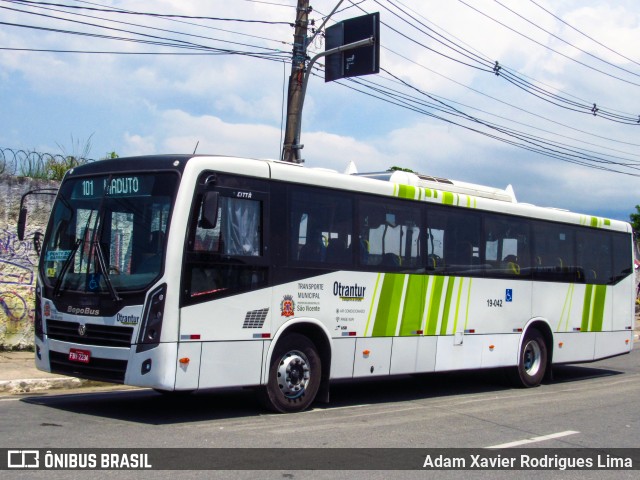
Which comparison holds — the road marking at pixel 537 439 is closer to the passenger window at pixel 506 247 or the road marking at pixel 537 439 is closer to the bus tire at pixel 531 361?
the passenger window at pixel 506 247

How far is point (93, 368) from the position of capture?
30.6 feet

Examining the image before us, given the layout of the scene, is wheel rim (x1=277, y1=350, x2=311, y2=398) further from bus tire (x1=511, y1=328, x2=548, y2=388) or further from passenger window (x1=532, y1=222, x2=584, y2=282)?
passenger window (x1=532, y1=222, x2=584, y2=282)

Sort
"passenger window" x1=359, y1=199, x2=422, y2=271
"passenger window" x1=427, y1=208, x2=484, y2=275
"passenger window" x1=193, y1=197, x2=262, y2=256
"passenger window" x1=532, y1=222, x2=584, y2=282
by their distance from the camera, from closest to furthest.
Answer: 1. "passenger window" x1=193, y1=197, x2=262, y2=256
2. "passenger window" x1=359, y1=199, x2=422, y2=271
3. "passenger window" x1=427, y1=208, x2=484, y2=275
4. "passenger window" x1=532, y1=222, x2=584, y2=282

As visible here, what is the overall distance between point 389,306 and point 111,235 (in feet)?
13.8

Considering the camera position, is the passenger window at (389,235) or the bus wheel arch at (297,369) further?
the passenger window at (389,235)

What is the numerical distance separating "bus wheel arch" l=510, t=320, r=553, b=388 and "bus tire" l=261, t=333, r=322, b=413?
5.15 metres

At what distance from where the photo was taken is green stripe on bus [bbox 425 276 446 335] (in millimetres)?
12461

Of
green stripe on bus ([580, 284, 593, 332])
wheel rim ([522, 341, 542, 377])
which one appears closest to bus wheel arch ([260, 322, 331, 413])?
wheel rim ([522, 341, 542, 377])

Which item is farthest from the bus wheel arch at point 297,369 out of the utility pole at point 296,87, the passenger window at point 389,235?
the utility pole at point 296,87

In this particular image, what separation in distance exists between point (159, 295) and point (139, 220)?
1023mm

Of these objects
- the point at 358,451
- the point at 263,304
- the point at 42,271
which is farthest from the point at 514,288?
the point at 42,271

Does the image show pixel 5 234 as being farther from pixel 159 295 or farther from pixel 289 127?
pixel 159 295

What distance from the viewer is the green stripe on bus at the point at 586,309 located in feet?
52.1

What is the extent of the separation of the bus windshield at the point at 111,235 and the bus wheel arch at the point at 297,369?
79.0 inches
